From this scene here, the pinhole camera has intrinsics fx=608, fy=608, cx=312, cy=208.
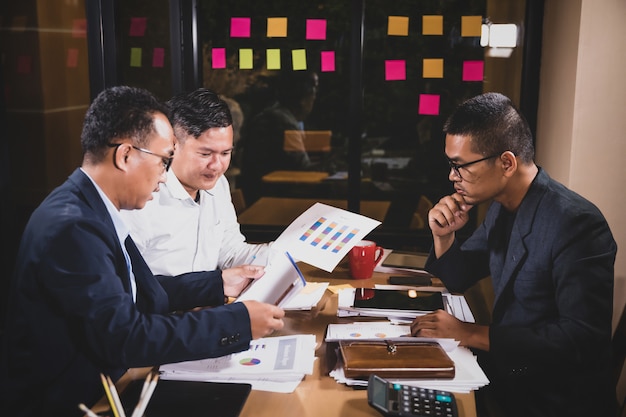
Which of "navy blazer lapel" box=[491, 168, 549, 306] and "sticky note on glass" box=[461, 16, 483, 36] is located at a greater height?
"sticky note on glass" box=[461, 16, 483, 36]

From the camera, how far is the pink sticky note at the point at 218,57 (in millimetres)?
3389

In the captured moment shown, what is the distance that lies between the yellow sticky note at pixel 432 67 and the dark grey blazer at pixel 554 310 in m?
1.55

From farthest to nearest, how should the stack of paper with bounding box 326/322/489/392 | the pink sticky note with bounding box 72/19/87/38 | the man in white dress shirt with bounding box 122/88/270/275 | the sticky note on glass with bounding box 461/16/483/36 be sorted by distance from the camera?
the pink sticky note with bounding box 72/19/87/38 < the sticky note on glass with bounding box 461/16/483/36 < the man in white dress shirt with bounding box 122/88/270/275 < the stack of paper with bounding box 326/322/489/392

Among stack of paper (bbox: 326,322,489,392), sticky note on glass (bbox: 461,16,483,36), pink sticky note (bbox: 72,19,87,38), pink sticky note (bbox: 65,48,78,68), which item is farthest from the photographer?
pink sticky note (bbox: 65,48,78,68)

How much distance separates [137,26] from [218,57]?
49 centimetres

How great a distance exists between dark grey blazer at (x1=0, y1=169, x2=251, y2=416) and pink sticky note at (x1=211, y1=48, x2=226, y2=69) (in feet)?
7.05

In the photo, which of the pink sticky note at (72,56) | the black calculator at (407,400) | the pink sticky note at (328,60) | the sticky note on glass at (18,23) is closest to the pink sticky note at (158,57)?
the pink sticky note at (328,60)

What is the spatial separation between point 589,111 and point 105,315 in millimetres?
1977

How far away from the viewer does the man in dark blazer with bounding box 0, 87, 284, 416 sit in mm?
1279

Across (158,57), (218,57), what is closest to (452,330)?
(218,57)

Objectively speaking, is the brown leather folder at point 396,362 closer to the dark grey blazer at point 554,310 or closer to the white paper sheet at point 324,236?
the dark grey blazer at point 554,310

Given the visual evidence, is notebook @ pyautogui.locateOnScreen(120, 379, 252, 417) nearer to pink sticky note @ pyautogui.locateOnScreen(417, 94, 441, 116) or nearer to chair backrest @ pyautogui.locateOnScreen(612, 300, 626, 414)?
chair backrest @ pyautogui.locateOnScreen(612, 300, 626, 414)

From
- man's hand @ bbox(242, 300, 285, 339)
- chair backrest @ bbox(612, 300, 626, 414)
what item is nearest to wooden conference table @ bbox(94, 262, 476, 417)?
man's hand @ bbox(242, 300, 285, 339)

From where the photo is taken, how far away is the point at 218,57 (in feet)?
11.2
